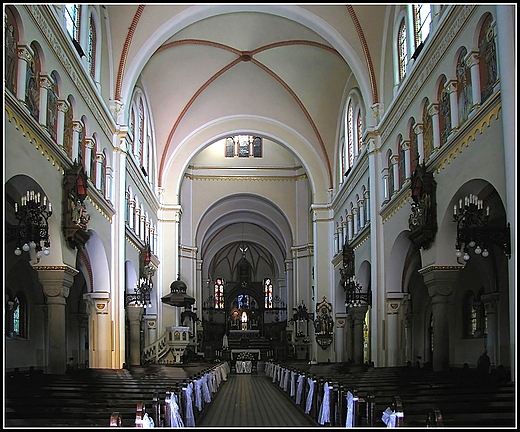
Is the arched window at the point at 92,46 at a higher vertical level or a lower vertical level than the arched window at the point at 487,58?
higher

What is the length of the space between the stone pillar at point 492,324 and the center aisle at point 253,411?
6.03 meters

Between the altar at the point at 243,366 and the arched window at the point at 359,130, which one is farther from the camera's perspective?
the altar at the point at 243,366

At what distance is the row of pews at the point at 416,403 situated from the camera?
8.04 meters

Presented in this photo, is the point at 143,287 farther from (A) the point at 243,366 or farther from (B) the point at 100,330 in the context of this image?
(A) the point at 243,366

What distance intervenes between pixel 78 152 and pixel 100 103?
261 centimetres

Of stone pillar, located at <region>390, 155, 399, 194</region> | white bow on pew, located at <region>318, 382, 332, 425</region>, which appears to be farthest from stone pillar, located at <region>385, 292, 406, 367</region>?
white bow on pew, located at <region>318, 382, 332, 425</region>

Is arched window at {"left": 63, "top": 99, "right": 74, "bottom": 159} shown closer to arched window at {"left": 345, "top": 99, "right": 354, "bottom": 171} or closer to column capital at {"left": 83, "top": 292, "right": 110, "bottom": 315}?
column capital at {"left": 83, "top": 292, "right": 110, "bottom": 315}

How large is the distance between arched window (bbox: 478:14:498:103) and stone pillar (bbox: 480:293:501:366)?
28.7 feet

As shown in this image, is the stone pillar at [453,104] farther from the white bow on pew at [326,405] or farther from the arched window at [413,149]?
the white bow on pew at [326,405]

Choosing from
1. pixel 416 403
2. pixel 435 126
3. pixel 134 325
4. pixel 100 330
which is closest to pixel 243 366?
pixel 134 325

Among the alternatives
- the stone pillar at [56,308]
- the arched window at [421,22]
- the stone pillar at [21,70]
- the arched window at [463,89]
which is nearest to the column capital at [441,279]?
the arched window at [463,89]

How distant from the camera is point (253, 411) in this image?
16875mm

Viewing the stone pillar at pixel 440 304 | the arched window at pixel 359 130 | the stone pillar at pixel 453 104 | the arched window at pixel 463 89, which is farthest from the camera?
the arched window at pixel 359 130

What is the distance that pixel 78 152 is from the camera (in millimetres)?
16969
